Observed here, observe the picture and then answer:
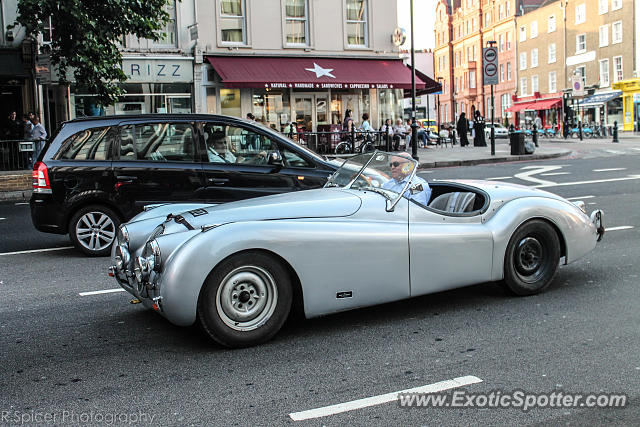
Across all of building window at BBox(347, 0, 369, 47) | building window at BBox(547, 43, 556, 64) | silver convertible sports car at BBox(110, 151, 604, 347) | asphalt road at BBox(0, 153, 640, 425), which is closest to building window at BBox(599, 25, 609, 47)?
building window at BBox(547, 43, 556, 64)

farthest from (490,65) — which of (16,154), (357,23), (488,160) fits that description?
(16,154)

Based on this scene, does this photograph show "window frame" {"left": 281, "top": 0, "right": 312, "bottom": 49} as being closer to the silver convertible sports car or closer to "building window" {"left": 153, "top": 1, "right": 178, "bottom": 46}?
"building window" {"left": 153, "top": 1, "right": 178, "bottom": 46}

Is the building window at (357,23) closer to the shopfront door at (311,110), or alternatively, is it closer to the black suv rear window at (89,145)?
the shopfront door at (311,110)

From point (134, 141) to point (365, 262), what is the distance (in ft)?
15.7

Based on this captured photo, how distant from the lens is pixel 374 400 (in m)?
3.50

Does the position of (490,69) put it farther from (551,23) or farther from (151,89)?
(551,23)

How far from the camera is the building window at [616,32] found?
51500 millimetres

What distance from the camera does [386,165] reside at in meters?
5.30

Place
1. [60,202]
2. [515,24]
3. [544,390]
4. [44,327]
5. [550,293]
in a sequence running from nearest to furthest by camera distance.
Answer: [544,390] → [44,327] → [550,293] → [60,202] → [515,24]

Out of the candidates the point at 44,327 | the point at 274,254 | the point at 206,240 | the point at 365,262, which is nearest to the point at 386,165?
the point at 365,262

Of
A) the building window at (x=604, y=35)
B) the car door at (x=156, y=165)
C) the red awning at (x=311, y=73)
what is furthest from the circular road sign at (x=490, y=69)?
the building window at (x=604, y=35)

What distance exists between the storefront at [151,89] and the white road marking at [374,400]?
22.8 meters

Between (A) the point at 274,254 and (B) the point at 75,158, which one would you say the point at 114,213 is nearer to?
(B) the point at 75,158

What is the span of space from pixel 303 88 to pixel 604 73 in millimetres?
35845
